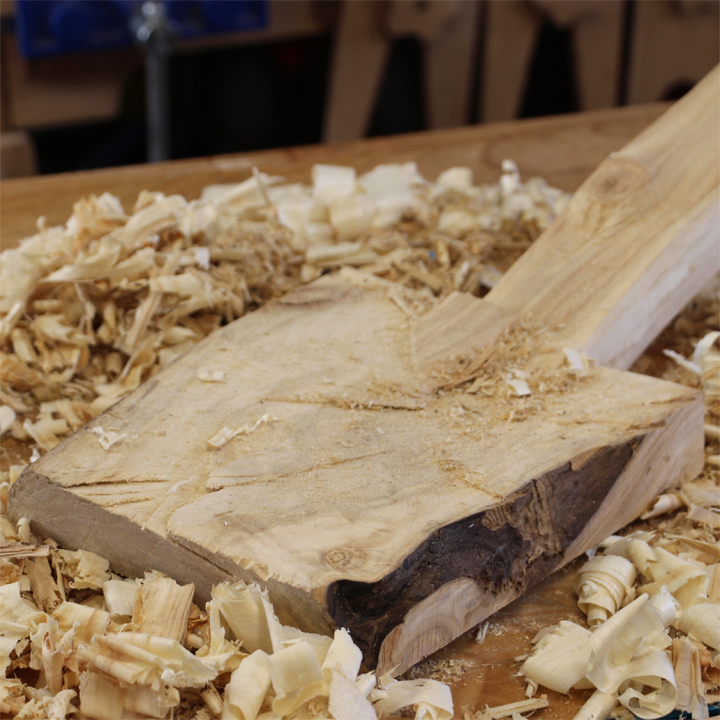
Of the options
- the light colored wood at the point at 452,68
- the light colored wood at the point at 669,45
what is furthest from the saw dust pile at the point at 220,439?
the light colored wood at the point at 669,45

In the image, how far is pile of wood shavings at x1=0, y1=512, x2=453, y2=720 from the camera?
73 cm

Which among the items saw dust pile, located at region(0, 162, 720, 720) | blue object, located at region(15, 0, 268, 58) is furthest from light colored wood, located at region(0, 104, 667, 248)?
blue object, located at region(15, 0, 268, 58)

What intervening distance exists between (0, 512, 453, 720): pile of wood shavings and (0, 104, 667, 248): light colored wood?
3.48 feet

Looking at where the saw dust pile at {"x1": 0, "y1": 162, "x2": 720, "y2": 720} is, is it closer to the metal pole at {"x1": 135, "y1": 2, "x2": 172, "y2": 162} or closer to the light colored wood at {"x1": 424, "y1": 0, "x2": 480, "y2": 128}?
the metal pole at {"x1": 135, "y1": 2, "x2": 172, "y2": 162}

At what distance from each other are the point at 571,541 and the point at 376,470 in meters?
0.23

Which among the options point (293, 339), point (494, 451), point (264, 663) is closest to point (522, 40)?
point (293, 339)

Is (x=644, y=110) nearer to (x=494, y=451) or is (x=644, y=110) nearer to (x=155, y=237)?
(x=155, y=237)

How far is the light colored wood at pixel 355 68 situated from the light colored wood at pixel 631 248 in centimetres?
144

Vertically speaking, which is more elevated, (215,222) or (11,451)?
(215,222)

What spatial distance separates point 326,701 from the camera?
742 mm

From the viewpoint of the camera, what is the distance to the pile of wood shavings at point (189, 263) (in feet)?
3.94

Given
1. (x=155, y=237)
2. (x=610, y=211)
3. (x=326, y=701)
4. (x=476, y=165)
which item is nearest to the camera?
(x=326, y=701)

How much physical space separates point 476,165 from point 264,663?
4.73 ft

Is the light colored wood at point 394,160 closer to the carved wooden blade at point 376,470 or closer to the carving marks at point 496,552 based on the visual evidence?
the carved wooden blade at point 376,470
